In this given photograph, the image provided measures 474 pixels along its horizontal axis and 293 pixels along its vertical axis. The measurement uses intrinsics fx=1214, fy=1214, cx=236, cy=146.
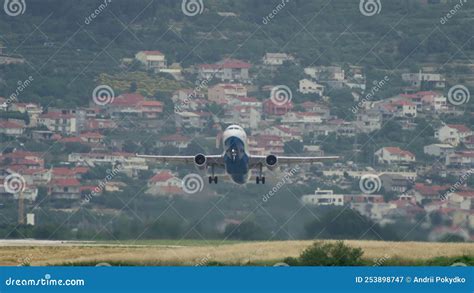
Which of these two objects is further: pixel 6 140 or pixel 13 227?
pixel 6 140

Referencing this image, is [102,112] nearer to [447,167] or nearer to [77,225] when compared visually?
[447,167]

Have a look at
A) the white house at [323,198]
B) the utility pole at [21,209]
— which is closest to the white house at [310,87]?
the white house at [323,198]

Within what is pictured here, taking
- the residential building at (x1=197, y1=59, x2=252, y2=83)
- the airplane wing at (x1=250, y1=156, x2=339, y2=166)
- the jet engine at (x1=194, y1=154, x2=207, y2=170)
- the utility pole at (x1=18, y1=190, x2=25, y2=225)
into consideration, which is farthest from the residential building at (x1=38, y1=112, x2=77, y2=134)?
the jet engine at (x1=194, y1=154, x2=207, y2=170)

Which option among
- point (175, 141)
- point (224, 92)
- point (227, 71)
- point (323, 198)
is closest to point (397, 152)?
point (175, 141)

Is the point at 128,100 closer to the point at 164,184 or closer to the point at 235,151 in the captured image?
the point at 164,184

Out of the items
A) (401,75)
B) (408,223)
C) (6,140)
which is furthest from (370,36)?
(408,223)

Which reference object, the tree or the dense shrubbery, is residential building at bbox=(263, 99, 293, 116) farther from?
the dense shrubbery

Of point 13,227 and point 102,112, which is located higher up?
point 102,112
